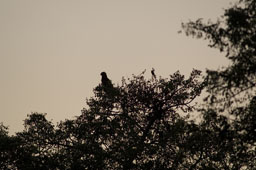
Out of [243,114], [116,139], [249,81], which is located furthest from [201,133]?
[116,139]

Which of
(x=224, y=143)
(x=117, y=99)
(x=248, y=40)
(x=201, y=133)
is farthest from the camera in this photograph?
(x=117, y=99)

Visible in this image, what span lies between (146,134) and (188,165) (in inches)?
138

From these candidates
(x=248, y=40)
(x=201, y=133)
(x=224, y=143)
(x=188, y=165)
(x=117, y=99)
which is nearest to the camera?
(x=248, y=40)

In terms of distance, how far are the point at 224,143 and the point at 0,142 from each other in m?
18.0

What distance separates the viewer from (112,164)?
19.8 meters

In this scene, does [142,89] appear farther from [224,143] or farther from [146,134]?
[224,143]

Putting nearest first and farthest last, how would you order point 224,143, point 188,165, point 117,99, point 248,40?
point 248,40, point 224,143, point 188,165, point 117,99

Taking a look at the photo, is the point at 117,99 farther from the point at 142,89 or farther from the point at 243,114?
the point at 243,114

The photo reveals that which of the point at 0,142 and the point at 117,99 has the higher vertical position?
the point at 117,99

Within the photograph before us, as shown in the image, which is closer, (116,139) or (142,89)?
(116,139)

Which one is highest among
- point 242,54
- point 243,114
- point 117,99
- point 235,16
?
point 117,99

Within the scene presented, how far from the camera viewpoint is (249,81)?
1096cm

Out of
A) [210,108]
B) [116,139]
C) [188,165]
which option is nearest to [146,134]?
[116,139]

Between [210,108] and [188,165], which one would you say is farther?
[188,165]
